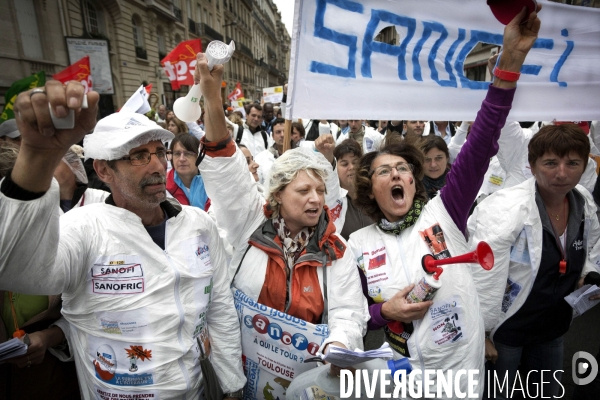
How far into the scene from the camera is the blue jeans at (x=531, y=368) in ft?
7.32

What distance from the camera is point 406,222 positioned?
1.87 meters

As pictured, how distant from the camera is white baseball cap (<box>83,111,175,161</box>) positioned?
5.01ft

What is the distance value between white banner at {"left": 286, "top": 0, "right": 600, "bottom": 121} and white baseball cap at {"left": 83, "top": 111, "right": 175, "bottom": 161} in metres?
1.03

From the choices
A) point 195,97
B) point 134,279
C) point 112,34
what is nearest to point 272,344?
point 134,279

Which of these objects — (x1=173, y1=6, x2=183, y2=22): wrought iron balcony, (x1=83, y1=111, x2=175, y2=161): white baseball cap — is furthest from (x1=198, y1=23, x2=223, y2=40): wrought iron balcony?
(x1=83, y1=111, x2=175, y2=161): white baseball cap

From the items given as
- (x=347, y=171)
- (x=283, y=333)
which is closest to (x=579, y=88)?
(x=347, y=171)

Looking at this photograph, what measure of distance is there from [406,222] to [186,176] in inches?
96.2

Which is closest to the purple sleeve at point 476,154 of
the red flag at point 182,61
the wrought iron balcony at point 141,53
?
the red flag at point 182,61

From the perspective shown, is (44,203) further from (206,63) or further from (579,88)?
(579,88)

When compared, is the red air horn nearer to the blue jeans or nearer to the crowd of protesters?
the crowd of protesters

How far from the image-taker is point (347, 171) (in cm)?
372

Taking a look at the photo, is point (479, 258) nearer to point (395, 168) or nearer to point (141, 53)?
point (395, 168)

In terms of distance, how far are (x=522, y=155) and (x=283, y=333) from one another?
323cm

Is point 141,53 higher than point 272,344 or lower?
higher
